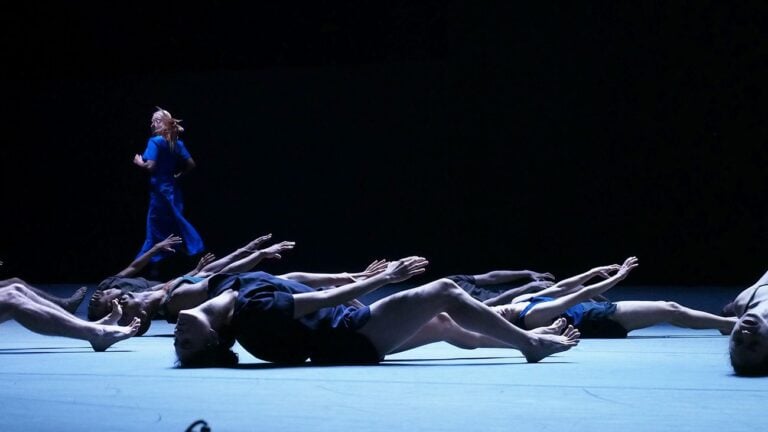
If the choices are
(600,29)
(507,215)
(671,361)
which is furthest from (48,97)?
(671,361)

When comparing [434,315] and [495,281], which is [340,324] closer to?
[434,315]

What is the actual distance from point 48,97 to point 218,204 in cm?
245

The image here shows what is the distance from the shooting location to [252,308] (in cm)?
344

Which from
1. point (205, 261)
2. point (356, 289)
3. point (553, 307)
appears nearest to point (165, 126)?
point (205, 261)

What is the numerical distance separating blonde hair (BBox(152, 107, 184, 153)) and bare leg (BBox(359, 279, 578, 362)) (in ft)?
14.9

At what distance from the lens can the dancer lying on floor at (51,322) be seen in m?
4.12

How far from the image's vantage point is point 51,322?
4195mm

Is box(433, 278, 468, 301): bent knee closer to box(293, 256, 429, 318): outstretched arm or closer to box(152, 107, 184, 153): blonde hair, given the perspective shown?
box(293, 256, 429, 318): outstretched arm

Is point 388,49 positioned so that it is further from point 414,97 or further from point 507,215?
point 507,215

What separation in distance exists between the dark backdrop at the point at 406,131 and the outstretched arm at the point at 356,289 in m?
6.48

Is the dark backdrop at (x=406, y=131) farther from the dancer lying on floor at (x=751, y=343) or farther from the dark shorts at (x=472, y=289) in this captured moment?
the dancer lying on floor at (x=751, y=343)

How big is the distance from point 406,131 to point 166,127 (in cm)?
311

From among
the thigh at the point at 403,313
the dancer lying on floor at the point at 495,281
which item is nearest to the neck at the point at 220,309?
the thigh at the point at 403,313

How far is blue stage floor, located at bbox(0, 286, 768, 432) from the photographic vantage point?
232 cm
